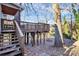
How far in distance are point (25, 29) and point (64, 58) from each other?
1.80ft

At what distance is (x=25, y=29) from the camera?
2.75 metres

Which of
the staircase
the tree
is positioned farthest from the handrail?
the tree

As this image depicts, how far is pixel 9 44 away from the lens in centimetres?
274

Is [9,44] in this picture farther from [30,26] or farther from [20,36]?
[30,26]

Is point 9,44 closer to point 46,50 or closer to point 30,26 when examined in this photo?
point 30,26

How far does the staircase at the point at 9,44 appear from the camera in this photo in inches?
107

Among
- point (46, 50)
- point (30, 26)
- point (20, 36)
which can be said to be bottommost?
point (46, 50)

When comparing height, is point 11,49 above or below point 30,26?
below

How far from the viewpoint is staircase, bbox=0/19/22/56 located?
2709 millimetres

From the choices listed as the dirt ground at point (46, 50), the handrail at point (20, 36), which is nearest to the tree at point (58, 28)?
the dirt ground at point (46, 50)

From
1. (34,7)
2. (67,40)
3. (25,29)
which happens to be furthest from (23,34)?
(67,40)

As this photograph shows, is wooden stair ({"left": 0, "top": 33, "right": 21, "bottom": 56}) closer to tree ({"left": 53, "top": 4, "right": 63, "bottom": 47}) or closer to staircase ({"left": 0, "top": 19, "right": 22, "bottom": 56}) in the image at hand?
staircase ({"left": 0, "top": 19, "right": 22, "bottom": 56})

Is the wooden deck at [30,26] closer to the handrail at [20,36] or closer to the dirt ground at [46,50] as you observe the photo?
the handrail at [20,36]

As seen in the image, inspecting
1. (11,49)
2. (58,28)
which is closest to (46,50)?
(58,28)
